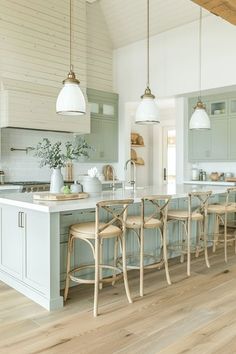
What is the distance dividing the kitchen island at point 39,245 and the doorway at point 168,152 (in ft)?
21.0

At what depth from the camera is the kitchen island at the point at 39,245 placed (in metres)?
2.92

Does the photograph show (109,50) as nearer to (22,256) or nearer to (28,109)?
(28,109)

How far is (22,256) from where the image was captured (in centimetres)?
327

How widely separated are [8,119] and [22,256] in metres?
2.92

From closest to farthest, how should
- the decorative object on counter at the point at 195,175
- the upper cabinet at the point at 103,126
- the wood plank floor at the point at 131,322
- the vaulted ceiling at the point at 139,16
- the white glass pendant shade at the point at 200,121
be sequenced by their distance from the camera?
the wood plank floor at the point at 131,322 < the white glass pendant shade at the point at 200,121 < the vaulted ceiling at the point at 139,16 < the upper cabinet at the point at 103,126 < the decorative object on counter at the point at 195,175

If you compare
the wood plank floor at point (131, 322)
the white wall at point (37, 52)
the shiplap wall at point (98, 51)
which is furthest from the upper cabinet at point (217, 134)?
the wood plank floor at point (131, 322)

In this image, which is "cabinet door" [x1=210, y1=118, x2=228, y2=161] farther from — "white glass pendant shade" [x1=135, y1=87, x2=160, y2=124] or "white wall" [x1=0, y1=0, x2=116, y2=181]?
"white glass pendant shade" [x1=135, y1=87, x2=160, y2=124]

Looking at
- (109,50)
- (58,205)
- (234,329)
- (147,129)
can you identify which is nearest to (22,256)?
(58,205)

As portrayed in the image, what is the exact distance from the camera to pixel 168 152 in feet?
32.6

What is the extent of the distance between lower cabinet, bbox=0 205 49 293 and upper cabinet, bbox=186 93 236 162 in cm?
476

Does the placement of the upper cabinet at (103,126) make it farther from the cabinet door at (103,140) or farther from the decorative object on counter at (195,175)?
the decorative object on counter at (195,175)

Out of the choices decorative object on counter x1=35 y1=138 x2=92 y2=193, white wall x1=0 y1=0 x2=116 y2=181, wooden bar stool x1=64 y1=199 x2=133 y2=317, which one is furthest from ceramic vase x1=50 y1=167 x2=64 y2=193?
white wall x1=0 y1=0 x2=116 y2=181

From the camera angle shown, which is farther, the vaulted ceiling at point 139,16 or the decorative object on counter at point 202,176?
the decorative object on counter at point 202,176

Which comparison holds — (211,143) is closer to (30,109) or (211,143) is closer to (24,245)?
(30,109)
